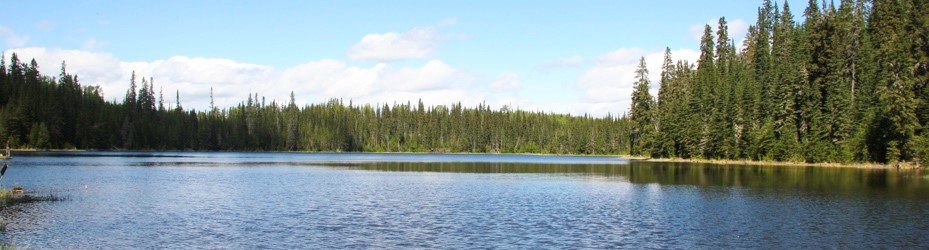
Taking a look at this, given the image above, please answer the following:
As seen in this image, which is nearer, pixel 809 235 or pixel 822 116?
pixel 809 235

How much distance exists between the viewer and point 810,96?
102m

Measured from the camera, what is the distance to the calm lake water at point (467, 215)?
90.5 feet

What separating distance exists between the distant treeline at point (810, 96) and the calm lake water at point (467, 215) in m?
28.8

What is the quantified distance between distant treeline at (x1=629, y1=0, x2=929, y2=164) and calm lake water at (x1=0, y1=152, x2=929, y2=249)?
2879 centimetres

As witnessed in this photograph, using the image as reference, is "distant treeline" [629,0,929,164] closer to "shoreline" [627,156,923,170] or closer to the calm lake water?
"shoreline" [627,156,923,170]

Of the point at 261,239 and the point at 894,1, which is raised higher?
the point at 894,1

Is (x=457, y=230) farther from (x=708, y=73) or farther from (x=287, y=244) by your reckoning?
(x=708, y=73)

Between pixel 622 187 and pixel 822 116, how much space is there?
53.4 meters

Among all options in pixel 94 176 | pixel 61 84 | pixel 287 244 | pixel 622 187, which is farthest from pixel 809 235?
pixel 61 84

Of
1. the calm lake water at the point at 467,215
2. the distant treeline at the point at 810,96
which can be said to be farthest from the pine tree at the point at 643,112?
the calm lake water at the point at 467,215

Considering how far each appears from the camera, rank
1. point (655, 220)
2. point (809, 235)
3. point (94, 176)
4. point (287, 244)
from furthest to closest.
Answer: point (94, 176), point (655, 220), point (809, 235), point (287, 244)

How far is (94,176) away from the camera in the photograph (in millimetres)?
63188

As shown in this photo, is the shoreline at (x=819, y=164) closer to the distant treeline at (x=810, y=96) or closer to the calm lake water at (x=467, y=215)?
the distant treeline at (x=810, y=96)

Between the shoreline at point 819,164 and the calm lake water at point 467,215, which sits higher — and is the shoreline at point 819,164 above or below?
above
